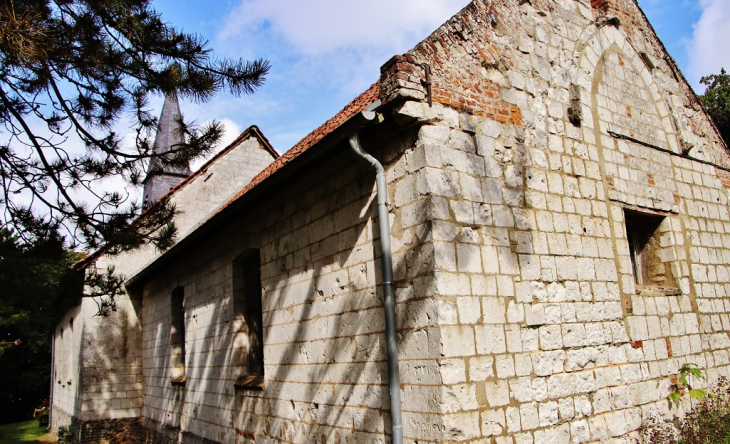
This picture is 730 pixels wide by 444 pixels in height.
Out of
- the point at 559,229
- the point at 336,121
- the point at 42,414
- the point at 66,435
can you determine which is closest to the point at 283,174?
the point at 336,121

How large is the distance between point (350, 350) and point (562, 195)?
2647 mm

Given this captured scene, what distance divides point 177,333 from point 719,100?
19479 millimetres

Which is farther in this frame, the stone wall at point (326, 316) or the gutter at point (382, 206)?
the stone wall at point (326, 316)

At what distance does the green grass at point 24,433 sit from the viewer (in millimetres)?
15367

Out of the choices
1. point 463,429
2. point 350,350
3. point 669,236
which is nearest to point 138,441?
point 350,350

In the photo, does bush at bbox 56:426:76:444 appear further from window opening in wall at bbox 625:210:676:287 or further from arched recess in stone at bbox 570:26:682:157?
arched recess in stone at bbox 570:26:682:157

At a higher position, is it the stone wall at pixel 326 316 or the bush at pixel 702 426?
the stone wall at pixel 326 316

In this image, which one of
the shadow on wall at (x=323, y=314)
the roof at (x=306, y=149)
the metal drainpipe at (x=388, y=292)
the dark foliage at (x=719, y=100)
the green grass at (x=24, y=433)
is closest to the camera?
the metal drainpipe at (x=388, y=292)

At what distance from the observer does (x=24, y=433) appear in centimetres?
1725

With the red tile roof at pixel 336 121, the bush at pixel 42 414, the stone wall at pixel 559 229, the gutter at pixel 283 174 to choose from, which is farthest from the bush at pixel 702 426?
the bush at pixel 42 414

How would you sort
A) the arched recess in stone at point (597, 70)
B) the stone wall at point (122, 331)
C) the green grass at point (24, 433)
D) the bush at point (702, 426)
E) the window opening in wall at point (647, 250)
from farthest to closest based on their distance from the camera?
the green grass at point (24, 433) < the stone wall at point (122, 331) < the window opening in wall at point (647, 250) < the arched recess in stone at point (597, 70) < the bush at point (702, 426)

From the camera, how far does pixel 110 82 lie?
554cm

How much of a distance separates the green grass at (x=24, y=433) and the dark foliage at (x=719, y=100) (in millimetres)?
21705

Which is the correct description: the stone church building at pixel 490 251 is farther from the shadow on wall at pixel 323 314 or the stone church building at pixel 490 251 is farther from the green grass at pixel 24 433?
the green grass at pixel 24 433
